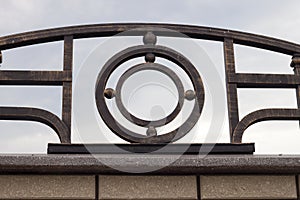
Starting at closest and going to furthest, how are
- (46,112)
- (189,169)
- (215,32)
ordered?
(189,169)
(46,112)
(215,32)

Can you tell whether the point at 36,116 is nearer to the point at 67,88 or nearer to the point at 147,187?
the point at 67,88

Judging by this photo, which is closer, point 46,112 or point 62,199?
point 62,199

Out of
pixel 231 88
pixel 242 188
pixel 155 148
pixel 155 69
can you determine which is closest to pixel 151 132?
pixel 155 148

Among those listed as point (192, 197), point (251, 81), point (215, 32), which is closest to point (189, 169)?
point (192, 197)

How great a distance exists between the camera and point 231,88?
205 inches

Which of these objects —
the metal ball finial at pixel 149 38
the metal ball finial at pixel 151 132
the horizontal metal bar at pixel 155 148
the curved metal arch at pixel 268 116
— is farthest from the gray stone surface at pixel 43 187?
the metal ball finial at pixel 149 38

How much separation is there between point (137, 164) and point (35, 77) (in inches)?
69.5

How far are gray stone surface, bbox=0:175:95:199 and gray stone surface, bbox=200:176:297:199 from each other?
Answer: 103 cm

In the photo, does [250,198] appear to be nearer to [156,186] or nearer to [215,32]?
[156,186]

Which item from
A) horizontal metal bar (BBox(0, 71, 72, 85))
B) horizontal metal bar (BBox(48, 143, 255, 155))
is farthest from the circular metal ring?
horizontal metal bar (BBox(0, 71, 72, 85))

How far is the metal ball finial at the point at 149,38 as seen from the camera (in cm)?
546

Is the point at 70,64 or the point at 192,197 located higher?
the point at 70,64

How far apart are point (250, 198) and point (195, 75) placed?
152 cm

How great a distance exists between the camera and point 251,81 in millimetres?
5312
